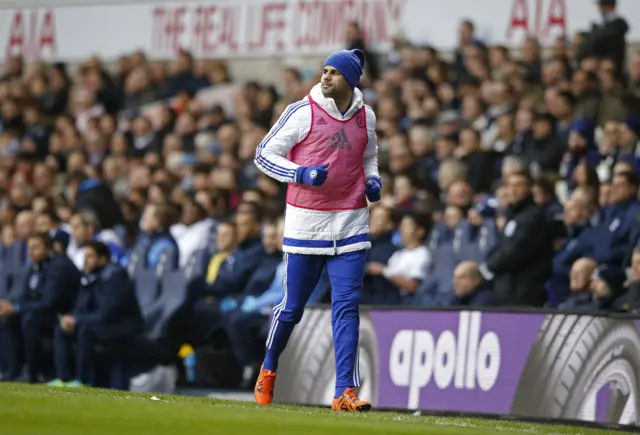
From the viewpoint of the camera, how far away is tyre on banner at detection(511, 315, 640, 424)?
10930 millimetres

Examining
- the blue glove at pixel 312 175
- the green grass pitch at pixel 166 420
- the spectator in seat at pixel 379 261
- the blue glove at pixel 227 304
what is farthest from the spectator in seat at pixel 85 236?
the green grass pitch at pixel 166 420

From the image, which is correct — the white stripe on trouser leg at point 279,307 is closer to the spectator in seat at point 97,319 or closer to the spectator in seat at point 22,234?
the spectator in seat at point 97,319

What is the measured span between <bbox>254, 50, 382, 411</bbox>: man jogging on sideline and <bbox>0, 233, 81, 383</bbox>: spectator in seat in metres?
6.60

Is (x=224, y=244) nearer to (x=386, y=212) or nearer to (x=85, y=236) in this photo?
(x=85, y=236)

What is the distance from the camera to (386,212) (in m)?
14.8

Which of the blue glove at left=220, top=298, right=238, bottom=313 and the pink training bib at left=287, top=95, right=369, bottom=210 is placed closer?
the pink training bib at left=287, top=95, right=369, bottom=210

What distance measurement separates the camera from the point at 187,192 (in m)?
18.1

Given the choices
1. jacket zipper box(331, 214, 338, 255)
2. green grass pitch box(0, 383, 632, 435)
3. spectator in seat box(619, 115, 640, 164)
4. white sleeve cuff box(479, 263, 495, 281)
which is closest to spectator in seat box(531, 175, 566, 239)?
white sleeve cuff box(479, 263, 495, 281)

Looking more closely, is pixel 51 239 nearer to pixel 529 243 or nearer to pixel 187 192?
pixel 187 192

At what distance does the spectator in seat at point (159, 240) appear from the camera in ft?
53.9

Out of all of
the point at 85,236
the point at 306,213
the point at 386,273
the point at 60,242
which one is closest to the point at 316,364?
the point at 386,273

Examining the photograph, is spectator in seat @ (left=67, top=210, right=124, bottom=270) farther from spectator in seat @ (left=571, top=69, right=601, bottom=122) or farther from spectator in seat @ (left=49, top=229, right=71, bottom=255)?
spectator in seat @ (left=571, top=69, right=601, bottom=122)

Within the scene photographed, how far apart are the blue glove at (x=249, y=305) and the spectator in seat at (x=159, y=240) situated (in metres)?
1.32

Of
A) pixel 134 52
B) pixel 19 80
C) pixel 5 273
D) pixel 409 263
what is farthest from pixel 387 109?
pixel 19 80
